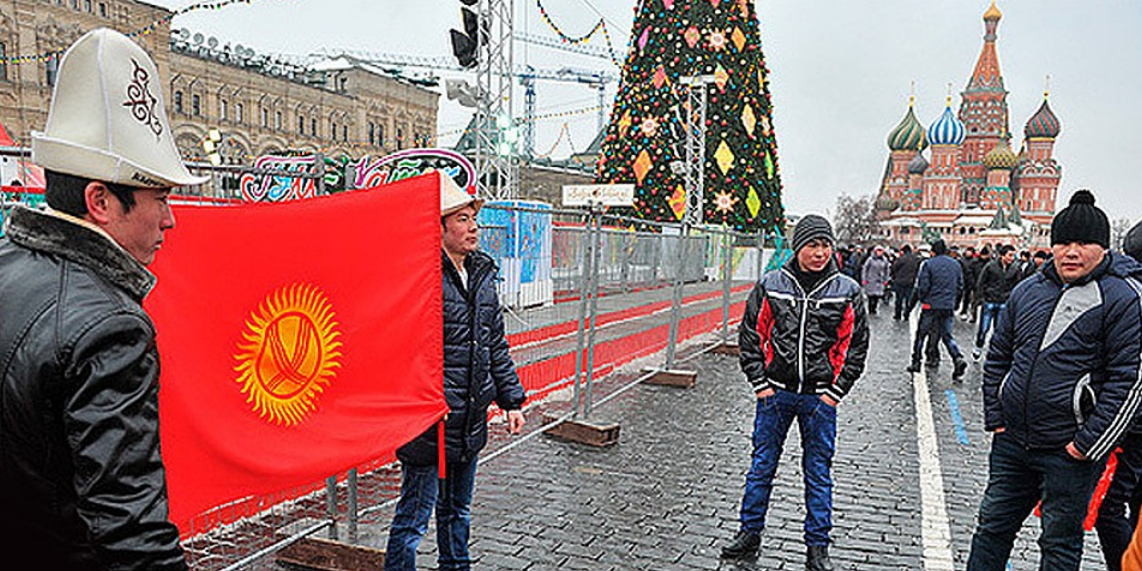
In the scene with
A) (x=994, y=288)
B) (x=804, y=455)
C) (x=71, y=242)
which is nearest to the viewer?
(x=71, y=242)

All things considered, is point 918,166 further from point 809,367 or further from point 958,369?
point 809,367

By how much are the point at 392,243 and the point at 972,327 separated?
19349 mm

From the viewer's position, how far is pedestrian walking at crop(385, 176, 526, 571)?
3646 mm

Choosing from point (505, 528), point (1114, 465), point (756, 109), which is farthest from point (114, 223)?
point (756, 109)

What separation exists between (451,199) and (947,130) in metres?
91.7

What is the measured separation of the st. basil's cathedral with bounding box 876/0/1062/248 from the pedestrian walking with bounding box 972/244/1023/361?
7090 centimetres

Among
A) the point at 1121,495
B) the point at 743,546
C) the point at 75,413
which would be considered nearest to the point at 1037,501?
the point at 1121,495

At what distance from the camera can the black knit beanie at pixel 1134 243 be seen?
4.57 metres

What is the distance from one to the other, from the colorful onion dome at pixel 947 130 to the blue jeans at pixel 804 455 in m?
89.6

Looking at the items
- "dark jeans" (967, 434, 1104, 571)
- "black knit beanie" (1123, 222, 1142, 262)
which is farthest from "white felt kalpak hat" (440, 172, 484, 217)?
"black knit beanie" (1123, 222, 1142, 262)

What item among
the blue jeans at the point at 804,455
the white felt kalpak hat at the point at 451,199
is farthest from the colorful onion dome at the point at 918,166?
the white felt kalpak hat at the point at 451,199

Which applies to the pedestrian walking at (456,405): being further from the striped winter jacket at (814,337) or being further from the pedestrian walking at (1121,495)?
the pedestrian walking at (1121,495)

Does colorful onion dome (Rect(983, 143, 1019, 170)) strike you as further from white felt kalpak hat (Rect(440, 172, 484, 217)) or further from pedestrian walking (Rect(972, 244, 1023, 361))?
white felt kalpak hat (Rect(440, 172, 484, 217))

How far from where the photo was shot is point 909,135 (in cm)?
9469
